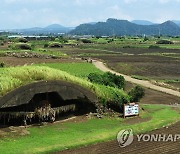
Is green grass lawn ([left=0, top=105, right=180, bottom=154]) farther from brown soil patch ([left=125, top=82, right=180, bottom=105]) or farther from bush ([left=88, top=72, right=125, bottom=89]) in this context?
brown soil patch ([left=125, top=82, right=180, bottom=105])

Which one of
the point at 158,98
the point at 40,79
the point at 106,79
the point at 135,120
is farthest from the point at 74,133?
the point at 158,98

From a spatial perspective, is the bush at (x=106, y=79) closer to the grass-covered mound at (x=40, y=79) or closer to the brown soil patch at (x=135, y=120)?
the grass-covered mound at (x=40, y=79)

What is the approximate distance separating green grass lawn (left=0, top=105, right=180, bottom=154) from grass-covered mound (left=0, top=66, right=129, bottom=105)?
2.00 m

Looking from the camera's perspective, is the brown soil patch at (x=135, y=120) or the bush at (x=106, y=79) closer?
the brown soil patch at (x=135, y=120)

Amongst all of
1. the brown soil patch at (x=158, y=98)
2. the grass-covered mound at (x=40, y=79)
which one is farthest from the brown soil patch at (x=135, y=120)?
the brown soil patch at (x=158, y=98)

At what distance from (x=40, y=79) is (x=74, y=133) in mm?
4456

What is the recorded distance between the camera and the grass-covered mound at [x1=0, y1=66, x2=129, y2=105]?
22.3m

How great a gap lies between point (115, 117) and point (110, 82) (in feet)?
22.4

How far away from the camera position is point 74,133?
21594 millimetres

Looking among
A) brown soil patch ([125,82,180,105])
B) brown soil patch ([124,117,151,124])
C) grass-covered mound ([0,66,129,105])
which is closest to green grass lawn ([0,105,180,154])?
brown soil patch ([124,117,151,124])

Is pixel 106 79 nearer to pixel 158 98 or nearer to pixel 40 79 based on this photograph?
pixel 158 98

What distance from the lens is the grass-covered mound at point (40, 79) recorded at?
22266mm

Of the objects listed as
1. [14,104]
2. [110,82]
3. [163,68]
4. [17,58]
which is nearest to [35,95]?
[14,104]

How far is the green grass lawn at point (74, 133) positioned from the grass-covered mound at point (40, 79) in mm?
1995
